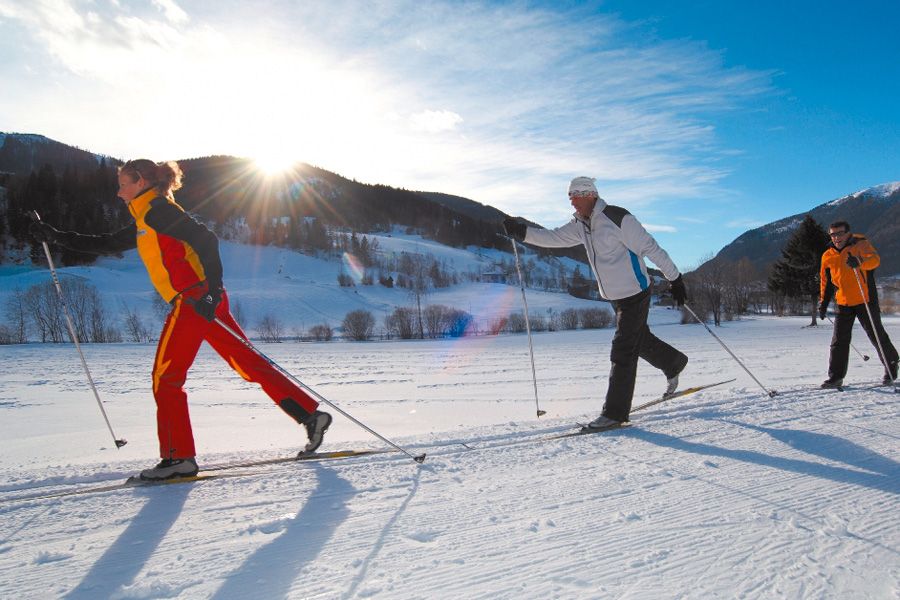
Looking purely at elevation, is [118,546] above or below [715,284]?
below

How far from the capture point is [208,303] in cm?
283

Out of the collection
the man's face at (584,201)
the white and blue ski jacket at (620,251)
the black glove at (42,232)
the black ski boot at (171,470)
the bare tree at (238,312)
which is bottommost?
the black ski boot at (171,470)

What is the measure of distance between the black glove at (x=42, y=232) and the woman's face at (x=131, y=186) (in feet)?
1.99

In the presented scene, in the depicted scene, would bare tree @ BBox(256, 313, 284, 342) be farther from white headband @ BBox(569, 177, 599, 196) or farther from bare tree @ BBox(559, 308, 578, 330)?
white headband @ BBox(569, 177, 599, 196)

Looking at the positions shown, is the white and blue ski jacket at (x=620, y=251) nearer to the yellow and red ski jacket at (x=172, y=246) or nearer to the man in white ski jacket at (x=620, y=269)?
the man in white ski jacket at (x=620, y=269)

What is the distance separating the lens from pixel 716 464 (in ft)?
9.01

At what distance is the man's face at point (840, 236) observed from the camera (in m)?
5.42

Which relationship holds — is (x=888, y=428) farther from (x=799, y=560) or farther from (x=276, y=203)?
(x=276, y=203)

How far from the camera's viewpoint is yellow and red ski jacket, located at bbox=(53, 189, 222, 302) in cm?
283

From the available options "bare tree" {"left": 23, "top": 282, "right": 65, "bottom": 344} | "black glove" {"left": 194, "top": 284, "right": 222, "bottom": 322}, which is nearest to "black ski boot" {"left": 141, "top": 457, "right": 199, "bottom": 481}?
"black glove" {"left": 194, "top": 284, "right": 222, "bottom": 322}

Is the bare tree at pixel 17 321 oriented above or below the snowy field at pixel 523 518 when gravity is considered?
above

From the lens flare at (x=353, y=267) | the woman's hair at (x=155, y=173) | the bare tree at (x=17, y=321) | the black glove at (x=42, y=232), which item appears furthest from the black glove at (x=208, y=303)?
the lens flare at (x=353, y=267)

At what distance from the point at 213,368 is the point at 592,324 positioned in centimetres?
3096

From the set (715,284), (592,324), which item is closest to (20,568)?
(592,324)
